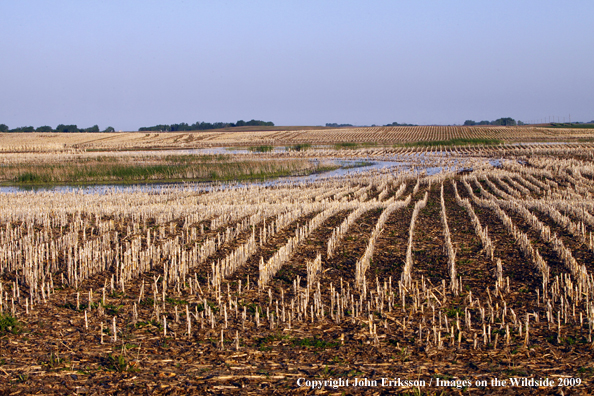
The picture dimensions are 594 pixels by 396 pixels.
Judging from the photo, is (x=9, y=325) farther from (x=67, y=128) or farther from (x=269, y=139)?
(x=67, y=128)

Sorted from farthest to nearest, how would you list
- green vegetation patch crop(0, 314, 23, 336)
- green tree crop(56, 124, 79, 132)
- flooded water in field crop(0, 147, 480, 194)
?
green tree crop(56, 124, 79, 132) < flooded water in field crop(0, 147, 480, 194) < green vegetation patch crop(0, 314, 23, 336)

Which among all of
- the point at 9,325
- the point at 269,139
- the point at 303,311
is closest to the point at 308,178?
the point at 303,311

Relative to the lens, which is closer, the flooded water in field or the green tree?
the flooded water in field

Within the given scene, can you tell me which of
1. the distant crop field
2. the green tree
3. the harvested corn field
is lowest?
the harvested corn field

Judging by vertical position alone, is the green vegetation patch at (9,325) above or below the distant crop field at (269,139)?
below

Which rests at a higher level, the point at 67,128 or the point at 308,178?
the point at 67,128

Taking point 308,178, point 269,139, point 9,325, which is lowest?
point 9,325

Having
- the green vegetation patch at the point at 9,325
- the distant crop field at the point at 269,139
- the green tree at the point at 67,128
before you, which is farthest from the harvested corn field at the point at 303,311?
the green tree at the point at 67,128

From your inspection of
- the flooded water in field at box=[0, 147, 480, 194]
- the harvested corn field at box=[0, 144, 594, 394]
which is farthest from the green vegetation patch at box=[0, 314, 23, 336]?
the flooded water in field at box=[0, 147, 480, 194]

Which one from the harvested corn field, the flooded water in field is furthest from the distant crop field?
the harvested corn field

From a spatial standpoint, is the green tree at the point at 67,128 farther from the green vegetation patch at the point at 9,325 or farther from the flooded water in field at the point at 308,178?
the green vegetation patch at the point at 9,325

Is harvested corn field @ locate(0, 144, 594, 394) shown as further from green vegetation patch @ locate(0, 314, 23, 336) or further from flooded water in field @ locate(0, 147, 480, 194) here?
flooded water in field @ locate(0, 147, 480, 194)

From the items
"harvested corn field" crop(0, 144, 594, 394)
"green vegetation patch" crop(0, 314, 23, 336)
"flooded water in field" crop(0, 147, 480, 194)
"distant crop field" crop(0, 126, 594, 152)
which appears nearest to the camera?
"harvested corn field" crop(0, 144, 594, 394)

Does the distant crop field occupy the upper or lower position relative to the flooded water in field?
upper
